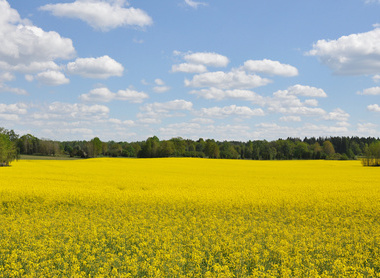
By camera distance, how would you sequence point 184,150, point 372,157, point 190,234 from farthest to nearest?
1. point 184,150
2. point 372,157
3. point 190,234

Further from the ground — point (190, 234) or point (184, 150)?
point (184, 150)

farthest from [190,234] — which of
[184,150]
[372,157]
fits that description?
[184,150]

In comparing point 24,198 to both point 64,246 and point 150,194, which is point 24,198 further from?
point 64,246

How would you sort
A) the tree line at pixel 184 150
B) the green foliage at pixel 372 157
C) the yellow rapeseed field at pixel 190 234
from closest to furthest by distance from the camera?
the yellow rapeseed field at pixel 190 234 < the green foliage at pixel 372 157 < the tree line at pixel 184 150

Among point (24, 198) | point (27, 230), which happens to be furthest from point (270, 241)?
point (24, 198)

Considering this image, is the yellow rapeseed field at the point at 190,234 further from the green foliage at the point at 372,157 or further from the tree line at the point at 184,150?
the tree line at the point at 184,150

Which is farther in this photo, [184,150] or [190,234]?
[184,150]

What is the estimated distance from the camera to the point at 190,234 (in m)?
12.1

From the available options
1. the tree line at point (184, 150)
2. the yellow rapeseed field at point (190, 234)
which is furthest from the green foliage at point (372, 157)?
the yellow rapeseed field at point (190, 234)

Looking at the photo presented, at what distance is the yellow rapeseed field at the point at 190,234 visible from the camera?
8734 millimetres

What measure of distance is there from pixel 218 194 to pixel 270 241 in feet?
37.1

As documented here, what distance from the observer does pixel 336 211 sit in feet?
60.3

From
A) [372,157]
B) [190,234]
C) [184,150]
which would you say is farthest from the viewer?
[184,150]

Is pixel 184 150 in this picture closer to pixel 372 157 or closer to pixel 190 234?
pixel 372 157
